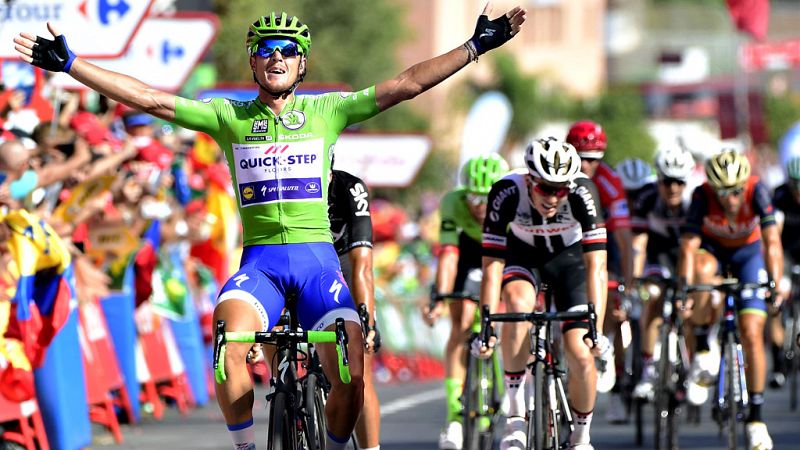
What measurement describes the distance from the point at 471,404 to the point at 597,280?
8.46ft

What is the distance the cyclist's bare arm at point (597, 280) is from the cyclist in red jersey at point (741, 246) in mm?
2595

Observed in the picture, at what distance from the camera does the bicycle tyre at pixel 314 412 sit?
859 centimetres

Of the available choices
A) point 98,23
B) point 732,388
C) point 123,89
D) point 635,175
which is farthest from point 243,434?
point 635,175

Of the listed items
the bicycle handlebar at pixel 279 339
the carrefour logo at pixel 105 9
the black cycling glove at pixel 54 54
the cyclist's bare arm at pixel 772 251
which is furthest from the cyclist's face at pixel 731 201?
the black cycling glove at pixel 54 54

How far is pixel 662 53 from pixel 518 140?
37.2 metres

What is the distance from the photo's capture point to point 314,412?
8641mm

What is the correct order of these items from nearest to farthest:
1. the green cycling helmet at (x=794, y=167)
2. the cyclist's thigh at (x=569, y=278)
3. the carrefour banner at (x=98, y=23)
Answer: the cyclist's thigh at (x=569, y=278)
the carrefour banner at (x=98, y=23)
the green cycling helmet at (x=794, y=167)

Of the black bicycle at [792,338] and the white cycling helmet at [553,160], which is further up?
the white cycling helmet at [553,160]

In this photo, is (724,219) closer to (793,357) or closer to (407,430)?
(407,430)

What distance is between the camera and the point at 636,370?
16156mm

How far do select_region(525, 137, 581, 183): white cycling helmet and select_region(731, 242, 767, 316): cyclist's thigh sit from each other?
361cm

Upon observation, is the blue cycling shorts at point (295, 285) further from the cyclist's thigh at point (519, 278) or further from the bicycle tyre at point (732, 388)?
the bicycle tyre at point (732, 388)

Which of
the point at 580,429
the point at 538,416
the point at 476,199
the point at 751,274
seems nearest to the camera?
the point at 538,416

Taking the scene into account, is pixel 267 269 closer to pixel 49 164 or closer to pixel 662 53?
pixel 49 164
